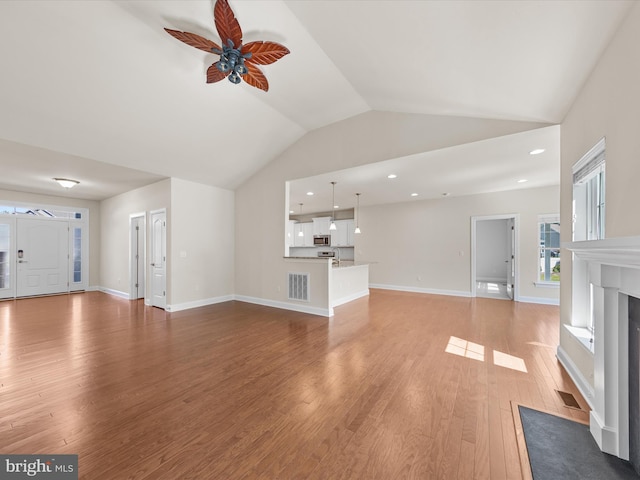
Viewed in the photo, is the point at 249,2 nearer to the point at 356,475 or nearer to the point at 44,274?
the point at 356,475

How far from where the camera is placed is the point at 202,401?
7.06 ft

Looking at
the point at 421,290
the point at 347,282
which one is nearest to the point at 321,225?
the point at 347,282

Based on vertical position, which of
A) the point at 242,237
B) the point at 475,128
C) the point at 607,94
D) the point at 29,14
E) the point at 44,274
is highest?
the point at 29,14

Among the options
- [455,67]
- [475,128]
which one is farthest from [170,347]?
[475,128]

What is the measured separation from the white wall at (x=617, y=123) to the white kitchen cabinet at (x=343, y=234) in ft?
21.6

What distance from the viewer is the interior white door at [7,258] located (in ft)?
20.5

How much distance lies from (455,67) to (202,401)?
12.6ft

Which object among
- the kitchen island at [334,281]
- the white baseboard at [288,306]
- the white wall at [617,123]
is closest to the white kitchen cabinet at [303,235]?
the kitchen island at [334,281]

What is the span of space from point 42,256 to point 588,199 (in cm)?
1115

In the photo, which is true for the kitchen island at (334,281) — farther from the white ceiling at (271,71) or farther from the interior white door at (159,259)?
the interior white door at (159,259)

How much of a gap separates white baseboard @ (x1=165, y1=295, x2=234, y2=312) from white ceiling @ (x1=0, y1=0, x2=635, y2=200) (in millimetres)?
2837

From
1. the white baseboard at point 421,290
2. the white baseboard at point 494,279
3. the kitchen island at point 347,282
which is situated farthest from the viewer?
the white baseboard at point 494,279

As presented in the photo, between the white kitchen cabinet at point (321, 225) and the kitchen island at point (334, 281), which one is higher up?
the white kitchen cabinet at point (321, 225)

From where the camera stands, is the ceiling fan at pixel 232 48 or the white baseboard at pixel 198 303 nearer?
the ceiling fan at pixel 232 48
